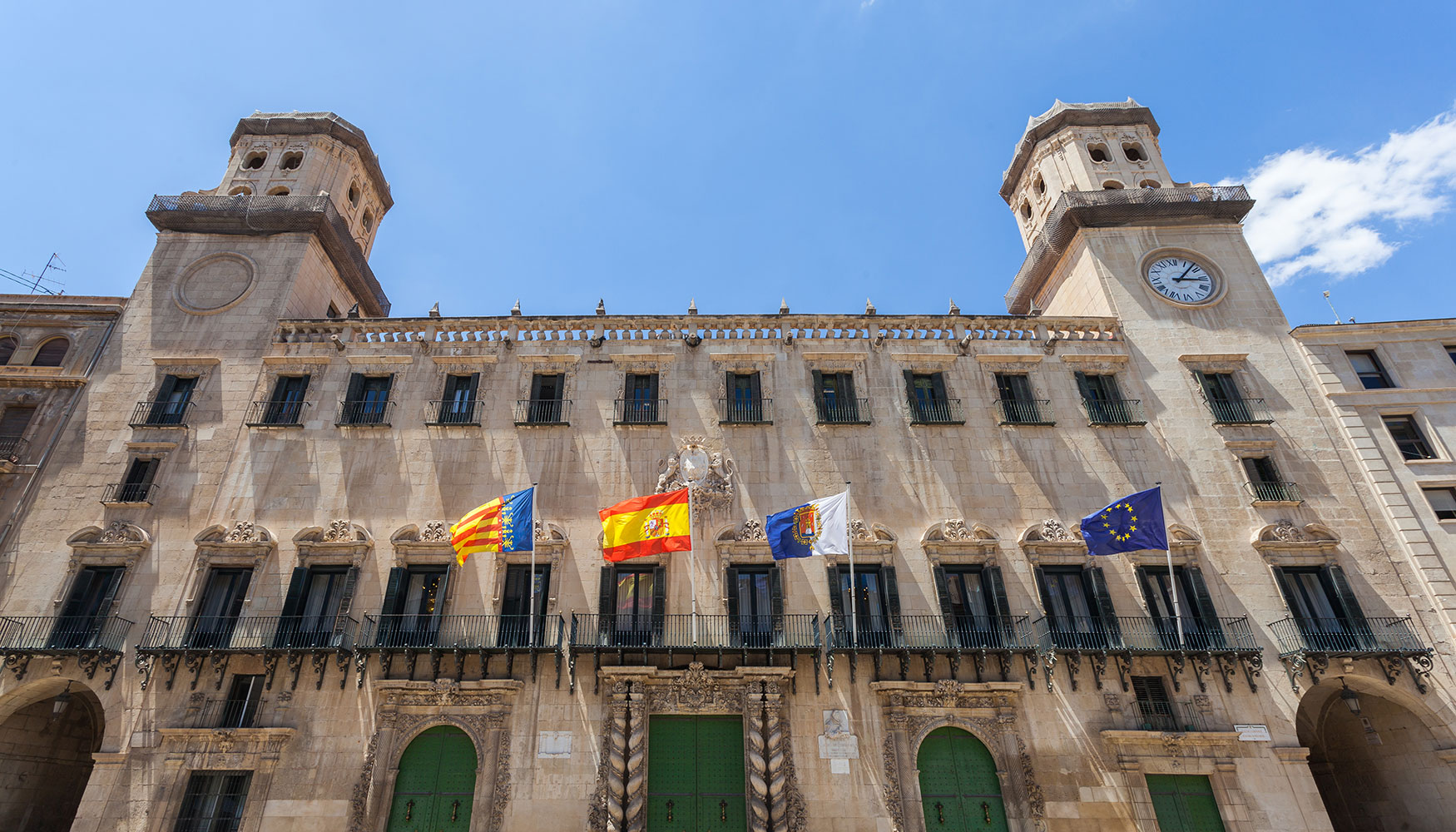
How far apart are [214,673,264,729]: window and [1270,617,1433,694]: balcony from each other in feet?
96.8

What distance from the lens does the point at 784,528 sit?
70.0ft

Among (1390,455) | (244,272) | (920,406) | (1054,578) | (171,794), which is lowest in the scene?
(171,794)

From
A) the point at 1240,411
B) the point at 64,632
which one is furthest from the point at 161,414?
the point at 1240,411

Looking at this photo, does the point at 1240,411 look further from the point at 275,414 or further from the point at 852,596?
the point at 275,414

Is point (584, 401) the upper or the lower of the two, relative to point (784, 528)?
upper

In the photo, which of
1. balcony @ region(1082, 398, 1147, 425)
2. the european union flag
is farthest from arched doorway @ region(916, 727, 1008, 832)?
balcony @ region(1082, 398, 1147, 425)

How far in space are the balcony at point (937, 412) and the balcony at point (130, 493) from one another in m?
25.2

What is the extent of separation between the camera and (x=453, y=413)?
26281mm

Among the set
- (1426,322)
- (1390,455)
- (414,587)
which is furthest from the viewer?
(1426,322)

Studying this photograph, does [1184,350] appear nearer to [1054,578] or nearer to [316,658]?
[1054,578]

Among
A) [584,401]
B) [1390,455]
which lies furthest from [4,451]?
[1390,455]

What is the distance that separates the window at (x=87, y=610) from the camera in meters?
21.8

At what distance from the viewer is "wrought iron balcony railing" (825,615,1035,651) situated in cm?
2175

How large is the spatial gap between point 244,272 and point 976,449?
28.5m
